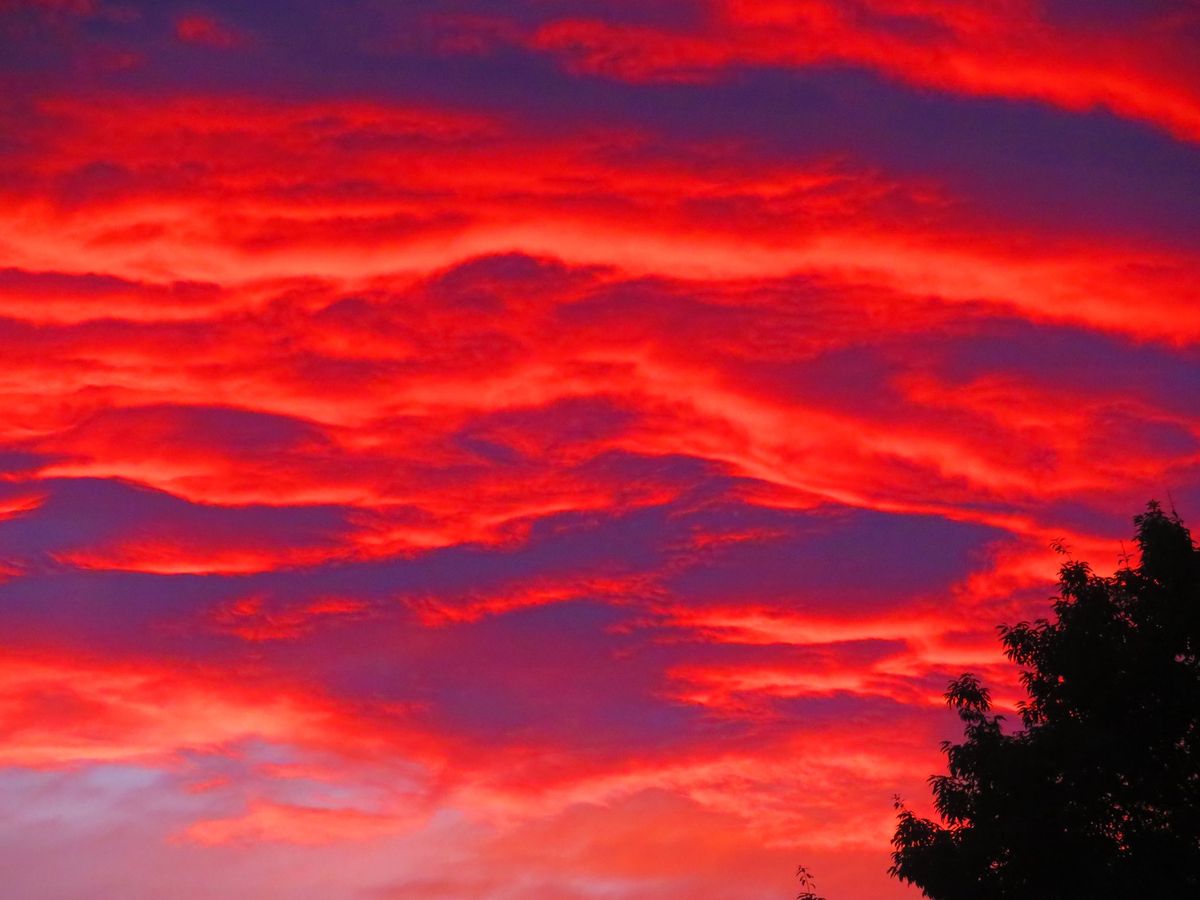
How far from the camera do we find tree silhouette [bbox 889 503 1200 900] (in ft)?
87.1

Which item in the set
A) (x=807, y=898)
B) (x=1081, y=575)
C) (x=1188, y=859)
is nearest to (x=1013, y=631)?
(x=1081, y=575)

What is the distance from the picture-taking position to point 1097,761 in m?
27.3

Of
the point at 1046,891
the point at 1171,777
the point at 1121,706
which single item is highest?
the point at 1121,706

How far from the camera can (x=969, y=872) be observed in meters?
29.0

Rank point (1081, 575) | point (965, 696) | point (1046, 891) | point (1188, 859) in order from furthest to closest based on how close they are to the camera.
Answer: point (965, 696) < point (1081, 575) < point (1046, 891) < point (1188, 859)

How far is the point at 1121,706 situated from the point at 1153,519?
439 cm

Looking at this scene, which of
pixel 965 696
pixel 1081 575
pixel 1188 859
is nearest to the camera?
pixel 1188 859

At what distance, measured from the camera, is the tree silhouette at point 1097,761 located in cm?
2655

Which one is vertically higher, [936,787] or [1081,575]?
[1081,575]

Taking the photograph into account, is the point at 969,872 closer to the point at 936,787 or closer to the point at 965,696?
the point at 936,787

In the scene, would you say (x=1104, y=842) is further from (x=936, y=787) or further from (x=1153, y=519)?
(x=1153, y=519)

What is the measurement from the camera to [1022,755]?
28.6m

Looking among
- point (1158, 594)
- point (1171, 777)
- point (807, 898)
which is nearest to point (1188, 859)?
point (1171, 777)

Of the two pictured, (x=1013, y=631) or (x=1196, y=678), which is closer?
(x=1196, y=678)
